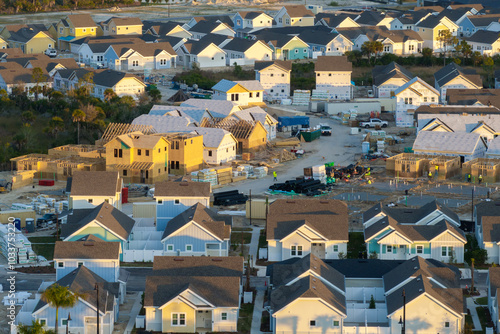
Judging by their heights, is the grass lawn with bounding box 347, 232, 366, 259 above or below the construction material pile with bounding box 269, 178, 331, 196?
below

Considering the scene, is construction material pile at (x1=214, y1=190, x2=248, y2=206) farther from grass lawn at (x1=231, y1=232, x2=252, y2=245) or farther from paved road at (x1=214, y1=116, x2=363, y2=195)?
grass lawn at (x1=231, y1=232, x2=252, y2=245)

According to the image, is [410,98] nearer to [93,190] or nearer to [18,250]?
[93,190]

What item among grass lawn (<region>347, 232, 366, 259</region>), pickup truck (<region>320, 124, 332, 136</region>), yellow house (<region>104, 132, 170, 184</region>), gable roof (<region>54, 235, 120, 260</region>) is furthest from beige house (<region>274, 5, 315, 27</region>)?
gable roof (<region>54, 235, 120, 260</region>)

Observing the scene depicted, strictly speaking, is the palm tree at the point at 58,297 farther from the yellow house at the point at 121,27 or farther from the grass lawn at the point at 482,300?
the yellow house at the point at 121,27

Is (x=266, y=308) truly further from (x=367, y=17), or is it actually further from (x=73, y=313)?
(x=367, y=17)

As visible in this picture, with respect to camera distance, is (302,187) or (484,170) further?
(484,170)

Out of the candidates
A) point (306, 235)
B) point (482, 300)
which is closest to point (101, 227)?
point (306, 235)

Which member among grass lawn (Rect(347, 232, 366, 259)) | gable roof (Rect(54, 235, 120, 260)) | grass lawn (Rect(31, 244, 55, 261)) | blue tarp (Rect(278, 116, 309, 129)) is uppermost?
blue tarp (Rect(278, 116, 309, 129))
